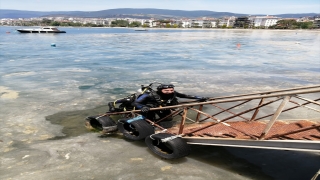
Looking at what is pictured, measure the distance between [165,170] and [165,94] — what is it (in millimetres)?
2038

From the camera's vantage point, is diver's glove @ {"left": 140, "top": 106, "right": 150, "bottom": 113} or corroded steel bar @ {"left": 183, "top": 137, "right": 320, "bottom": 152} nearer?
corroded steel bar @ {"left": 183, "top": 137, "right": 320, "bottom": 152}

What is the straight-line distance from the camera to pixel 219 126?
6.70m

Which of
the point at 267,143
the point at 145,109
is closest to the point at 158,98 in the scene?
the point at 145,109

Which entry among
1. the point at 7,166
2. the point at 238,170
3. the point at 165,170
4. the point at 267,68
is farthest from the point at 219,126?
the point at 267,68

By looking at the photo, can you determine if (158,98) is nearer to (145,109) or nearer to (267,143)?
(145,109)

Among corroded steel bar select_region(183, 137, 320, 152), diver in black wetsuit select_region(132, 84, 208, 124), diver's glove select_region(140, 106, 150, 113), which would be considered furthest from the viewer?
diver in black wetsuit select_region(132, 84, 208, 124)

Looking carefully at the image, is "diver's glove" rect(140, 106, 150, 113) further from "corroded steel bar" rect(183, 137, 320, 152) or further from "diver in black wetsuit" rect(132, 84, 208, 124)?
"corroded steel bar" rect(183, 137, 320, 152)

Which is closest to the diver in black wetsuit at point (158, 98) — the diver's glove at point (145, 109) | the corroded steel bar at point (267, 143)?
the diver's glove at point (145, 109)

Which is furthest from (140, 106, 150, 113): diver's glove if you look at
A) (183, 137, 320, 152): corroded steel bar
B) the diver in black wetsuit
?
(183, 137, 320, 152): corroded steel bar

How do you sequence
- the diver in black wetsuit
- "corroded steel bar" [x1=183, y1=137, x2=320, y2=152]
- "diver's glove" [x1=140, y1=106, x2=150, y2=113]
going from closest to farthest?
"corroded steel bar" [x1=183, y1=137, x2=320, y2=152] → "diver's glove" [x1=140, y1=106, x2=150, y2=113] → the diver in black wetsuit

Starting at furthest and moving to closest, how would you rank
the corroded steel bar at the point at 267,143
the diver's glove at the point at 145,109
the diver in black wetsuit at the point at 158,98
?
the diver in black wetsuit at the point at 158,98
the diver's glove at the point at 145,109
the corroded steel bar at the point at 267,143

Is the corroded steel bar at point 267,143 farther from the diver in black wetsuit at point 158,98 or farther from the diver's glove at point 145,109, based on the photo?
the diver in black wetsuit at point 158,98

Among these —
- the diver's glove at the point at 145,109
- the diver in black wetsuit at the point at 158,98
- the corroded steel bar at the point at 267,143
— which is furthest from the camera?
the diver in black wetsuit at the point at 158,98

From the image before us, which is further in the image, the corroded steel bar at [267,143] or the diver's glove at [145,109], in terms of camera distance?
the diver's glove at [145,109]
